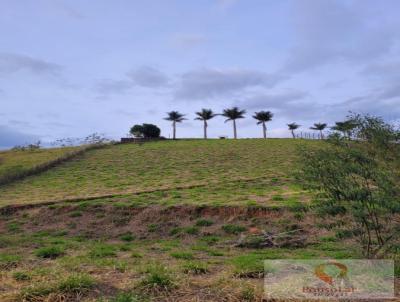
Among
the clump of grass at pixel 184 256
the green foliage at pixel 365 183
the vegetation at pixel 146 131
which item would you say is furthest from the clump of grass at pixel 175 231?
the vegetation at pixel 146 131

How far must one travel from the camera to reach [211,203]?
669 inches

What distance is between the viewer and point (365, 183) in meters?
7.05

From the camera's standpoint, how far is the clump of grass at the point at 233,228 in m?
13.9

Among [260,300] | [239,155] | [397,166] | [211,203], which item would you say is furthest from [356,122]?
[239,155]

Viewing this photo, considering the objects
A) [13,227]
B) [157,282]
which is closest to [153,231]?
[13,227]

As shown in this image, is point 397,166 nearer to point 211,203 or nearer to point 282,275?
point 282,275

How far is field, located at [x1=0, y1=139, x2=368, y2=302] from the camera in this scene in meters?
6.16

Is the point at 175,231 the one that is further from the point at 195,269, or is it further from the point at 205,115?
the point at 205,115

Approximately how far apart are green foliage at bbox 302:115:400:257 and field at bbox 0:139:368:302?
0.70 metres

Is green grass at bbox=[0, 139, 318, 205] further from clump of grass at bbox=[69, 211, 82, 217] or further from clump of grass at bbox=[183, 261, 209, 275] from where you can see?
clump of grass at bbox=[183, 261, 209, 275]

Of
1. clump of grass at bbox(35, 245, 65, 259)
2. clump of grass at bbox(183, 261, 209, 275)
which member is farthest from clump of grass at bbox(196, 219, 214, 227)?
clump of grass at bbox(183, 261, 209, 275)

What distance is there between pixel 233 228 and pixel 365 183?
24.8 ft

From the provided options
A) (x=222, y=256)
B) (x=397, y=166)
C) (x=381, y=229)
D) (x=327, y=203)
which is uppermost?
(x=397, y=166)

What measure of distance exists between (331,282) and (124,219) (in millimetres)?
11410
